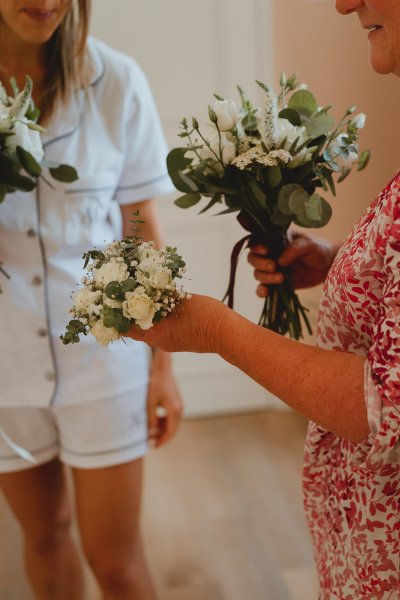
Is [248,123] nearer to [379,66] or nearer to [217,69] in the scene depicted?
[379,66]

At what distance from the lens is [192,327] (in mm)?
1048

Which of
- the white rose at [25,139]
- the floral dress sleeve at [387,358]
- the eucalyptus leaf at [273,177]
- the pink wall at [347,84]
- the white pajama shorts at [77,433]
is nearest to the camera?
the floral dress sleeve at [387,358]

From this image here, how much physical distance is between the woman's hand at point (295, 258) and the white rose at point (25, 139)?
48cm

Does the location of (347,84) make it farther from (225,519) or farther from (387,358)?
(225,519)

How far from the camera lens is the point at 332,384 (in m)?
0.91

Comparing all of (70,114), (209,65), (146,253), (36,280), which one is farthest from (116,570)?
(209,65)

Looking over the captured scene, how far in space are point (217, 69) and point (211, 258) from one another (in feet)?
2.93

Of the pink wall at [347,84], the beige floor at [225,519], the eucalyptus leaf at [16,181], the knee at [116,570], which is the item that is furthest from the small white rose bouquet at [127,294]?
the beige floor at [225,519]

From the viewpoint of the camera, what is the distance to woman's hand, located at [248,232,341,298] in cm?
142

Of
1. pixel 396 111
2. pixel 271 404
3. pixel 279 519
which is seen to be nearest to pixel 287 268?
pixel 396 111

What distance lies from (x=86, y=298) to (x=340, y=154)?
1.92 feet

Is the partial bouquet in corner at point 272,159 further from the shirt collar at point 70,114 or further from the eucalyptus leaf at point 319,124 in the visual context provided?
the shirt collar at point 70,114

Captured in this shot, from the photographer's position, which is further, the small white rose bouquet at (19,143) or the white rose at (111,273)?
the small white rose bouquet at (19,143)

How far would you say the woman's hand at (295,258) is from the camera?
1.42 meters
